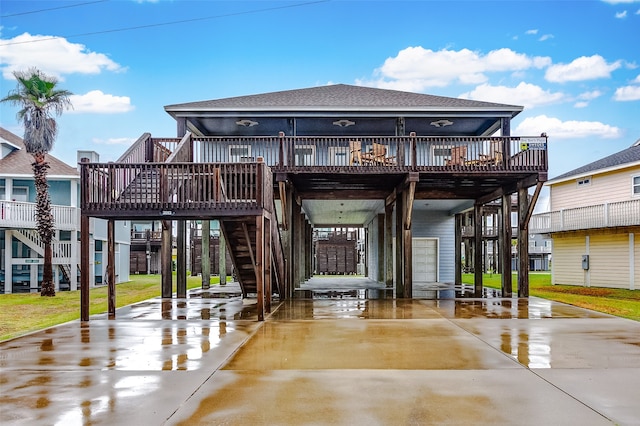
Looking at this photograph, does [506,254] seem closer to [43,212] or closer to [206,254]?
[206,254]

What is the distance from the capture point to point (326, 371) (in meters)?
6.67

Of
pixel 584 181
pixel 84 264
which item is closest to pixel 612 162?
pixel 584 181

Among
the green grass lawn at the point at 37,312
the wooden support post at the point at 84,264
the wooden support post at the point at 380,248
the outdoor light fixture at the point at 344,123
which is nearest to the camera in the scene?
the wooden support post at the point at 84,264

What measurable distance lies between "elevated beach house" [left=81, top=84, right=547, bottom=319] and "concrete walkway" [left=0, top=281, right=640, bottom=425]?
2.57m

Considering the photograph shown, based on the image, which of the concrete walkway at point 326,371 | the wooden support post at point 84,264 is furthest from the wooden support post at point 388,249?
the wooden support post at point 84,264

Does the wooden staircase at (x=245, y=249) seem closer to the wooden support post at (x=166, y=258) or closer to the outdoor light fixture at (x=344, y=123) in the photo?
the wooden support post at (x=166, y=258)

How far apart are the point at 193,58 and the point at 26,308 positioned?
46.9m

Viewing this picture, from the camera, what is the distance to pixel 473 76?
112 meters

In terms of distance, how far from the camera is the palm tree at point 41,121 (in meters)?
21.6

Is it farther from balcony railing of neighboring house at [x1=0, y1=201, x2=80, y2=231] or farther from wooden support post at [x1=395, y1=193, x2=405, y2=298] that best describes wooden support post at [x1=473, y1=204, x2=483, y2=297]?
balcony railing of neighboring house at [x1=0, y1=201, x2=80, y2=231]

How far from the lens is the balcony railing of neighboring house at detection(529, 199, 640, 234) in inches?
915

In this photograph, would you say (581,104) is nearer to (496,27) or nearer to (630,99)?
(630,99)

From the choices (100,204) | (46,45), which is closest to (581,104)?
(46,45)

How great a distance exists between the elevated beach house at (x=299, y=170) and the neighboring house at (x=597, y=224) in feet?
24.4
